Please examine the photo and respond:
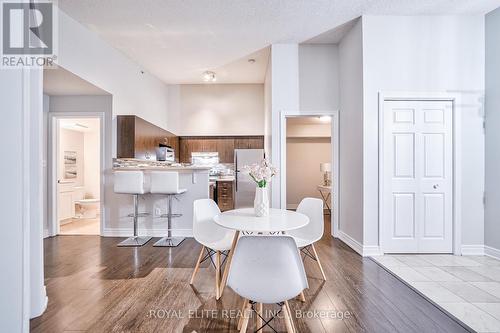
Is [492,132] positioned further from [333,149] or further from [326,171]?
Result: [326,171]

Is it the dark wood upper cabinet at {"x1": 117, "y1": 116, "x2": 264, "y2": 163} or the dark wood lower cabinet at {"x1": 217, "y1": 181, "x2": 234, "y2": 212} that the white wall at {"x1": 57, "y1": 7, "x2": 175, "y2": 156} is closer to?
the dark wood upper cabinet at {"x1": 117, "y1": 116, "x2": 264, "y2": 163}

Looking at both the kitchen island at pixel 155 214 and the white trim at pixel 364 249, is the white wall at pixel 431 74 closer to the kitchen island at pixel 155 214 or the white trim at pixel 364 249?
the white trim at pixel 364 249

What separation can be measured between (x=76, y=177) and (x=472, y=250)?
7.69 m

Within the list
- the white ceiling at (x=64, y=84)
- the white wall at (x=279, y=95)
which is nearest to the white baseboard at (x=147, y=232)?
the white wall at (x=279, y=95)

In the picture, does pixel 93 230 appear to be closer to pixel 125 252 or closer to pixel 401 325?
pixel 125 252

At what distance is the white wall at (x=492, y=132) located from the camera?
3.12 m

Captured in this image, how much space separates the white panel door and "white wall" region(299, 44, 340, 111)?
1.02 metres

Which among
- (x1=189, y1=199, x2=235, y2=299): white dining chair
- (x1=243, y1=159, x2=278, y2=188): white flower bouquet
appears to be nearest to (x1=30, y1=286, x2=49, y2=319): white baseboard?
(x1=189, y1=199, x2=235, y2=299): white dining chair

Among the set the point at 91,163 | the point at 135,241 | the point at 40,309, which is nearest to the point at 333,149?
the point at 135,241

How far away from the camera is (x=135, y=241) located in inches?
150

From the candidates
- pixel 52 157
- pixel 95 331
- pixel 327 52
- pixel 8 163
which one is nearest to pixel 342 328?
pixel 95 331

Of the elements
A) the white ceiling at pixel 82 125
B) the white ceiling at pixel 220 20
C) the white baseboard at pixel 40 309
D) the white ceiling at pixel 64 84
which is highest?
the white ceiling at pixel 220 20

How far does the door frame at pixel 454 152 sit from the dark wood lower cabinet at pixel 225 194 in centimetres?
388

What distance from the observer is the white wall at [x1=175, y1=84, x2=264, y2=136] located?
6.53 m
